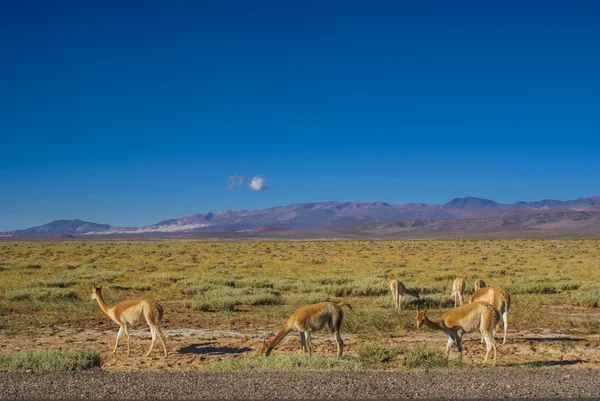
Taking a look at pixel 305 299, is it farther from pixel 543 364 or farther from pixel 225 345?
pixel 543 364

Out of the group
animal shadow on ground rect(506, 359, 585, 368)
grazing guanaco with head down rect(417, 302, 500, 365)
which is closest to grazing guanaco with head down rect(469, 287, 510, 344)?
animal shadow on ground rect(506, 359, 585, 368)

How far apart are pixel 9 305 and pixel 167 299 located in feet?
17.8

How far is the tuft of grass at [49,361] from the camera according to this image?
31.8 ft

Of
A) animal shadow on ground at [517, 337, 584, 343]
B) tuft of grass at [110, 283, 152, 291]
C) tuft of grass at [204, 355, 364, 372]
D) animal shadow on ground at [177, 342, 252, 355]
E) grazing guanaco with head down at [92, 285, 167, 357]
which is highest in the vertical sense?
grazing guanaco with head down at [92, 285, 167, 357]

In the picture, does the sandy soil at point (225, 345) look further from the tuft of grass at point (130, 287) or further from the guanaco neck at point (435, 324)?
the tuft of grass at point (130, 287)

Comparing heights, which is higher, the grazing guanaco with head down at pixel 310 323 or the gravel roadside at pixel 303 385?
the grazing guanaco with head down at pixel 310 323

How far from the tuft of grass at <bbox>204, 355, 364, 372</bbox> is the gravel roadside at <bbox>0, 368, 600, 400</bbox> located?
62cm

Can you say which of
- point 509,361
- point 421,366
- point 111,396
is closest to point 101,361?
point 111,396

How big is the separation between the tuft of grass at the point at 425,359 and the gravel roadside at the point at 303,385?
105 centimetres

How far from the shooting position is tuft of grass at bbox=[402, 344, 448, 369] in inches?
395

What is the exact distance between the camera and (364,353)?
10.7 meters

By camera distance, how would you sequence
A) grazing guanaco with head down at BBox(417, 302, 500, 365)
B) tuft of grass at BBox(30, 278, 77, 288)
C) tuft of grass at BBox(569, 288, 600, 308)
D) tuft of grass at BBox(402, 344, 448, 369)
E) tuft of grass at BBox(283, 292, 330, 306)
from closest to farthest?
tuft of grass at BBox(402, 344, 448, 369) → grazing guanaco with head down at BBox(417, 302, 500, 365) → tuft of grass at BBox(569, 288, 600, 308) → tuft of grass at BBox(283, 292, 330, 306) → tuft of grass at BBox(30, 278, 77, 288)

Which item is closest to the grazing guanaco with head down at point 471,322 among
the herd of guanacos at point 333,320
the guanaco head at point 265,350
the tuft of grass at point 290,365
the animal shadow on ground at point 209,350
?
the herd of guanacos at point 333,320

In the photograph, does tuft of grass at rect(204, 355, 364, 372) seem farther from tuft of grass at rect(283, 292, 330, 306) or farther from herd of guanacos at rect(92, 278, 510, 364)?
tuft of grass at rect(283, 292, 330, 306)
